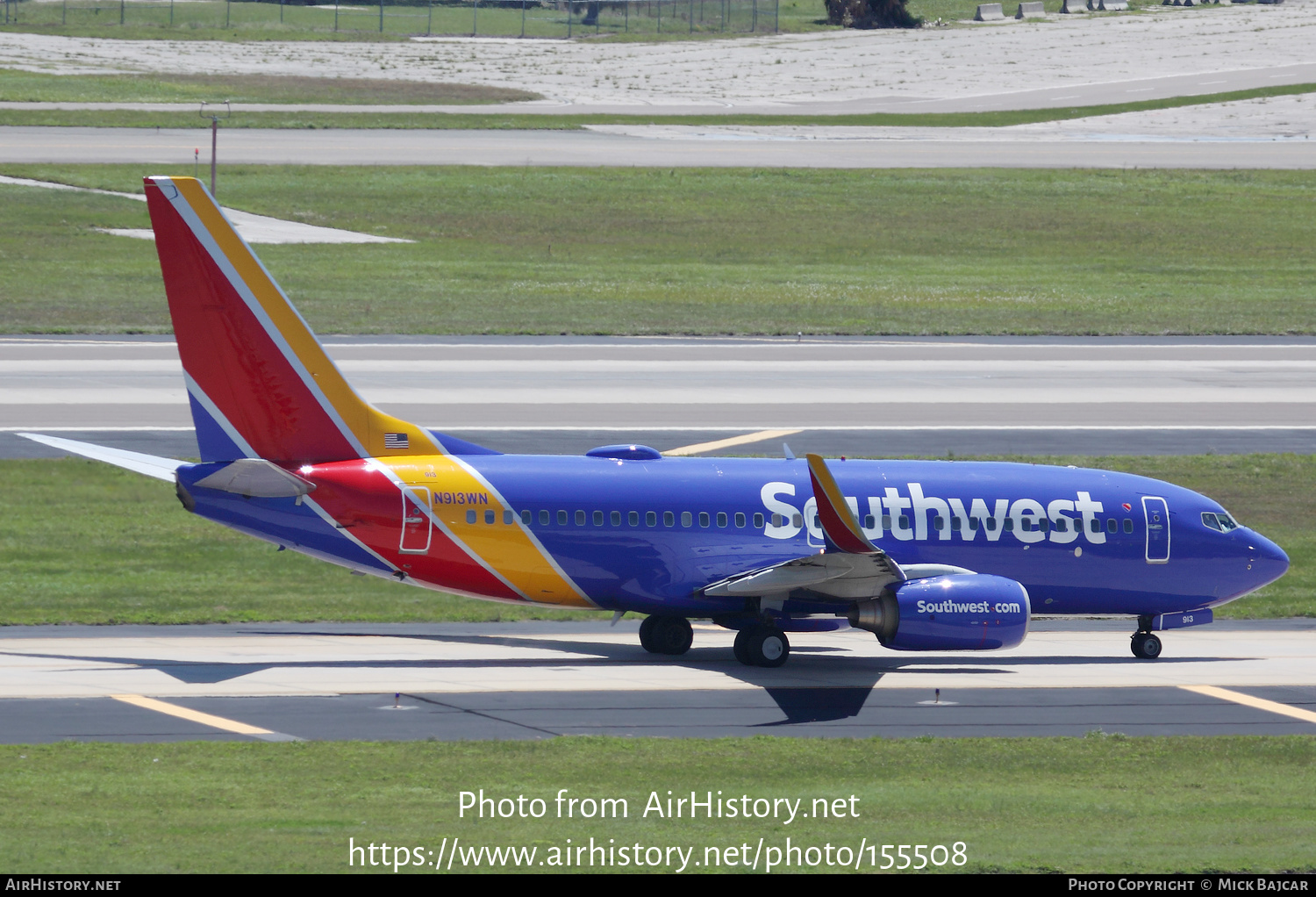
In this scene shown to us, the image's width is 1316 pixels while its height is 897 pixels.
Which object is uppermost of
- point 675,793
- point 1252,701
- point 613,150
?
point 613,150

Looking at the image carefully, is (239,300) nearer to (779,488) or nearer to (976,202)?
(779,488)

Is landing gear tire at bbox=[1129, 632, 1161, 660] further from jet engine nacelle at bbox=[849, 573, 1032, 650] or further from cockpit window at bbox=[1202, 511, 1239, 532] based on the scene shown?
jet engine nacelle at bbox=[849, 573, 1032, 650]

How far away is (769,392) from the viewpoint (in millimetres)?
54906

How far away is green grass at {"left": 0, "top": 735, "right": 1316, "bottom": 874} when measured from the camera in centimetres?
1909

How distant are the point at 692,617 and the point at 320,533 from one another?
6843 millimetres

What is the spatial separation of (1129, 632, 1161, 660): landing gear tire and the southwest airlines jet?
0.17 ft

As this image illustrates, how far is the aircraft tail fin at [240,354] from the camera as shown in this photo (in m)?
29.6

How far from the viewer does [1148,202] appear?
305 ft

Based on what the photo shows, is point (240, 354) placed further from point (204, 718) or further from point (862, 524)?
point (862, 524)

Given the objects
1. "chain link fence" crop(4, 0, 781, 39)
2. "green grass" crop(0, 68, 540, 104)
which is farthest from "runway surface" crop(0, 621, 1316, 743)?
"chain link fence" crop(4, 0, 781, 39)

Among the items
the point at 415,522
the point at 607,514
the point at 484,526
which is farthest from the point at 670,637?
the point at 415,522

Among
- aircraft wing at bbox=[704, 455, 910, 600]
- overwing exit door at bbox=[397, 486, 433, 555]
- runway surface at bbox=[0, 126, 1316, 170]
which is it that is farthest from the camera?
runway surface at bbox=[0, 126, 1316, 170]

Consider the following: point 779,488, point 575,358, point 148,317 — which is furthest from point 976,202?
point 779,488

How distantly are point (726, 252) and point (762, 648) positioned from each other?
5176cm
